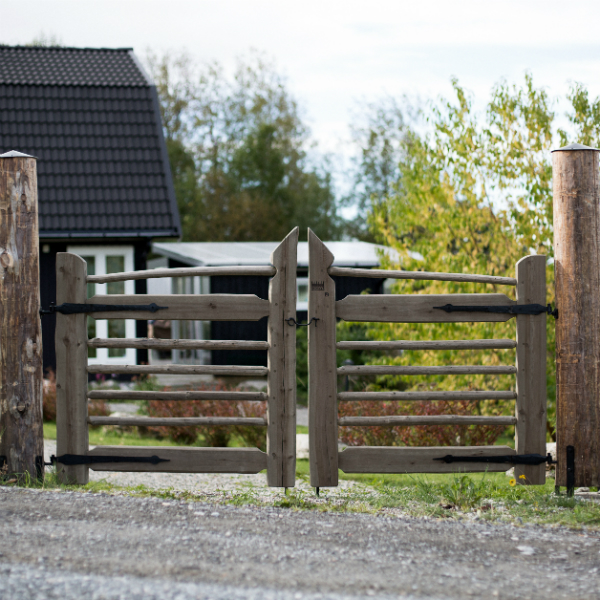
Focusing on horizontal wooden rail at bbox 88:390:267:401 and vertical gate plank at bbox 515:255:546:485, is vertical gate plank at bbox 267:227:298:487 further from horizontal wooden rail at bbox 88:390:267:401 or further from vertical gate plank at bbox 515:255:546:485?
vertical gate plank at bbox 515:255:546:485

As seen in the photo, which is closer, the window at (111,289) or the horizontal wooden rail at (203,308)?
the horizontal wooden rail at (203,308)

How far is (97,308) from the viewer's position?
525 cm

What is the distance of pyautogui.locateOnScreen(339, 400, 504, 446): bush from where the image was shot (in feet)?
26.6

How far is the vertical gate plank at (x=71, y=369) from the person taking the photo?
5254mm

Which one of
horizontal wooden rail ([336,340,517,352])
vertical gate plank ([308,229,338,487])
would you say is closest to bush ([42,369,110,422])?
vertical gate plank ([308,229,338,487])

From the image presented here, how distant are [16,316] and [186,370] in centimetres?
140

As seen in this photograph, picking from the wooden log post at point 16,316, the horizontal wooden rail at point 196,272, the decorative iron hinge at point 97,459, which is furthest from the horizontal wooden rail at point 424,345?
the wooden log post at point 16,316

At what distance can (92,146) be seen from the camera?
14031 mm

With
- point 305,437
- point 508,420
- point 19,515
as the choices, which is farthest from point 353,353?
point 19,515

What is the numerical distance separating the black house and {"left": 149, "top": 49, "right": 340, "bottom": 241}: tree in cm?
1845

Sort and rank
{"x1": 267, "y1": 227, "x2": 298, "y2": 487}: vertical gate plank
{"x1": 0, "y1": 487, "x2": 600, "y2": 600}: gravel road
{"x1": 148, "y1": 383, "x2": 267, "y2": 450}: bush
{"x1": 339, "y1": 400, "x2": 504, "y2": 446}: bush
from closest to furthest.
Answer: {"x1": 0, "y1": 487, "x2": 600, "y2": 600}: gravel road < {"x1": 267, "y1": 227, "x2": 298, "y2": 487}: vertical gate plank < {"x1": 339, "y1": 400, "x2": 504, "y2": 446}: bush < {"x1": 148, "y1": 383, "x2": 267, "y2": 450}: bush

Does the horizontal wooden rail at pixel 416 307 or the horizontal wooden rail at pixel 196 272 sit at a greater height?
the horizontal wooden rail at pixel 196 272

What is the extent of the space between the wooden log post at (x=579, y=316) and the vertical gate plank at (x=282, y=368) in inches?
79.0

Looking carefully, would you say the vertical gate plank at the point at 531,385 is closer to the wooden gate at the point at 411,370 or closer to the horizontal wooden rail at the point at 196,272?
the wooden gate at the point at 411,370
